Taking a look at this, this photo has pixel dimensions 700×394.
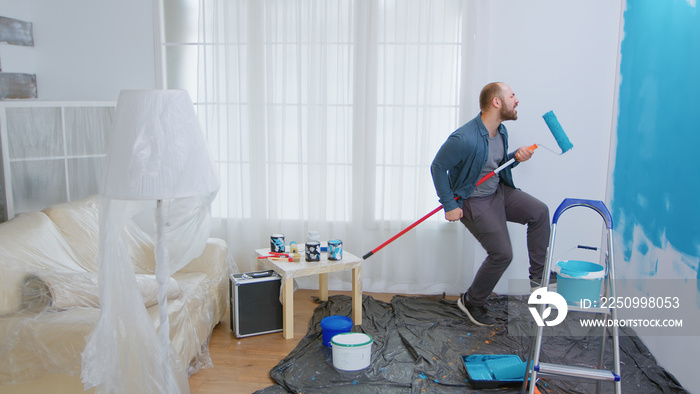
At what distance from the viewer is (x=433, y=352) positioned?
2863mm

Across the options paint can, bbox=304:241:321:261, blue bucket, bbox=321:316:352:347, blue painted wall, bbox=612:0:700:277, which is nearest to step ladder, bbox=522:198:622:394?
blue painted wall, bbox=612:0:700:277

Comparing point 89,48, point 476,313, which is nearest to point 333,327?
point 476,313

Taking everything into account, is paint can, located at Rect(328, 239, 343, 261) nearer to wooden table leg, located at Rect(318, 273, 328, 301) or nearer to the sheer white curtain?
wooden table leg, located at Rect(318, 273, 328, 301)

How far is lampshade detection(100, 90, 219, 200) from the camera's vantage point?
70.1 inches

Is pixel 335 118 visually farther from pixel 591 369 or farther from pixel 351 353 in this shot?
pixel 591 369

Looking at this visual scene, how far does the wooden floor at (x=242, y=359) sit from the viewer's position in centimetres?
255

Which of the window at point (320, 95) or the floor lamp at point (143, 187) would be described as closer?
the floor lamp at point (143, 187)

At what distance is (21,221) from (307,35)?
196 centimetres

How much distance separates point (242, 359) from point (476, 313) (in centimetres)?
135

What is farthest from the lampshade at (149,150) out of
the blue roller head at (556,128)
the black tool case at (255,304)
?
the blue roller head at (556,128)

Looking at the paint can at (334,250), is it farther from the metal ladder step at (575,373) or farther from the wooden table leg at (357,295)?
the metal ladder step at (575,373)

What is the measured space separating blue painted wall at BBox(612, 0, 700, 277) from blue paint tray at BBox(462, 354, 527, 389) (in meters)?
0.87

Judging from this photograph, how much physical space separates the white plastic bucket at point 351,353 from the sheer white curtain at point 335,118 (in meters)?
1.14

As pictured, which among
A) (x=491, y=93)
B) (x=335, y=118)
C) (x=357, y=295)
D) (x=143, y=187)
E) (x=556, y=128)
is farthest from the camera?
(x=335, y=118)
